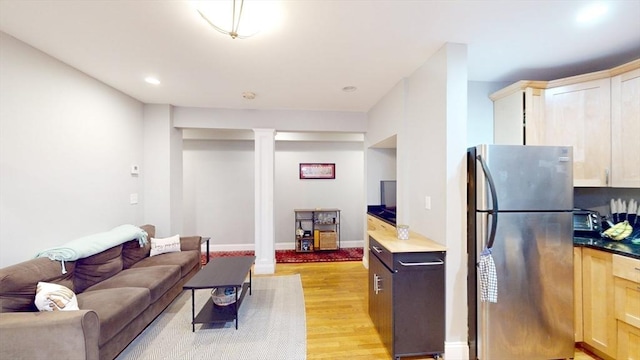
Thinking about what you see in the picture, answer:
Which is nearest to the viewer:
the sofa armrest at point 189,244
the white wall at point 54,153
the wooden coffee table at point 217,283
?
the white wall at point 54,153

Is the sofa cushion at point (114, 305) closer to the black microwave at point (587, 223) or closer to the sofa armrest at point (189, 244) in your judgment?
the sofa armrest at point (189, 244)

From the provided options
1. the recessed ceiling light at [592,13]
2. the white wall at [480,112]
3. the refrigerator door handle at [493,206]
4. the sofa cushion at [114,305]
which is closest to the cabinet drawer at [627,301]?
the refrigerator door handle at [493,206]

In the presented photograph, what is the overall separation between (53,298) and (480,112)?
13.9ft

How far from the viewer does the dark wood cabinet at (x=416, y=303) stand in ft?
6.63

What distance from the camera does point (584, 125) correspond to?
93.2 inches

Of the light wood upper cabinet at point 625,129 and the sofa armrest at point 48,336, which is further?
the light wood upper cabinet at point 625,129

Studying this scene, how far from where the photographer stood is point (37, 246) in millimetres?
2221

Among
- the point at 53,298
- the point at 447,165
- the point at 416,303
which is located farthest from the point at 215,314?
the point at 447,165

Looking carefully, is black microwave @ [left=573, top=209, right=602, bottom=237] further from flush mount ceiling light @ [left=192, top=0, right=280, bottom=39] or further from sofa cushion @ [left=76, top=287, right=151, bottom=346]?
sofa cushion @ [left=76, top=287, right=151, bottom=346]

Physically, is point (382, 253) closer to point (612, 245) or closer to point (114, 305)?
point (612, 245)

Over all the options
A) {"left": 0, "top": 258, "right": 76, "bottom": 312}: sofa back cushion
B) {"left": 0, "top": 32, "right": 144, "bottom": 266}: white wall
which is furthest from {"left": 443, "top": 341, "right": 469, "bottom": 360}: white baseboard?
{"left": 0, "top": 32, "right": 144, "bottom": 266}: white wall

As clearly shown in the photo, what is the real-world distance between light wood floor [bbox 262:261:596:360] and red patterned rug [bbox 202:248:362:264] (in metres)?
0.37

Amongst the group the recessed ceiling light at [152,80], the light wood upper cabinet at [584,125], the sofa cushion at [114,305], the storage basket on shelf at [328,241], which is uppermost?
the recessed ceiling light at [152,80]

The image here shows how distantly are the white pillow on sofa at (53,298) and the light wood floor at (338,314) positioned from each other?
6.14 feet
